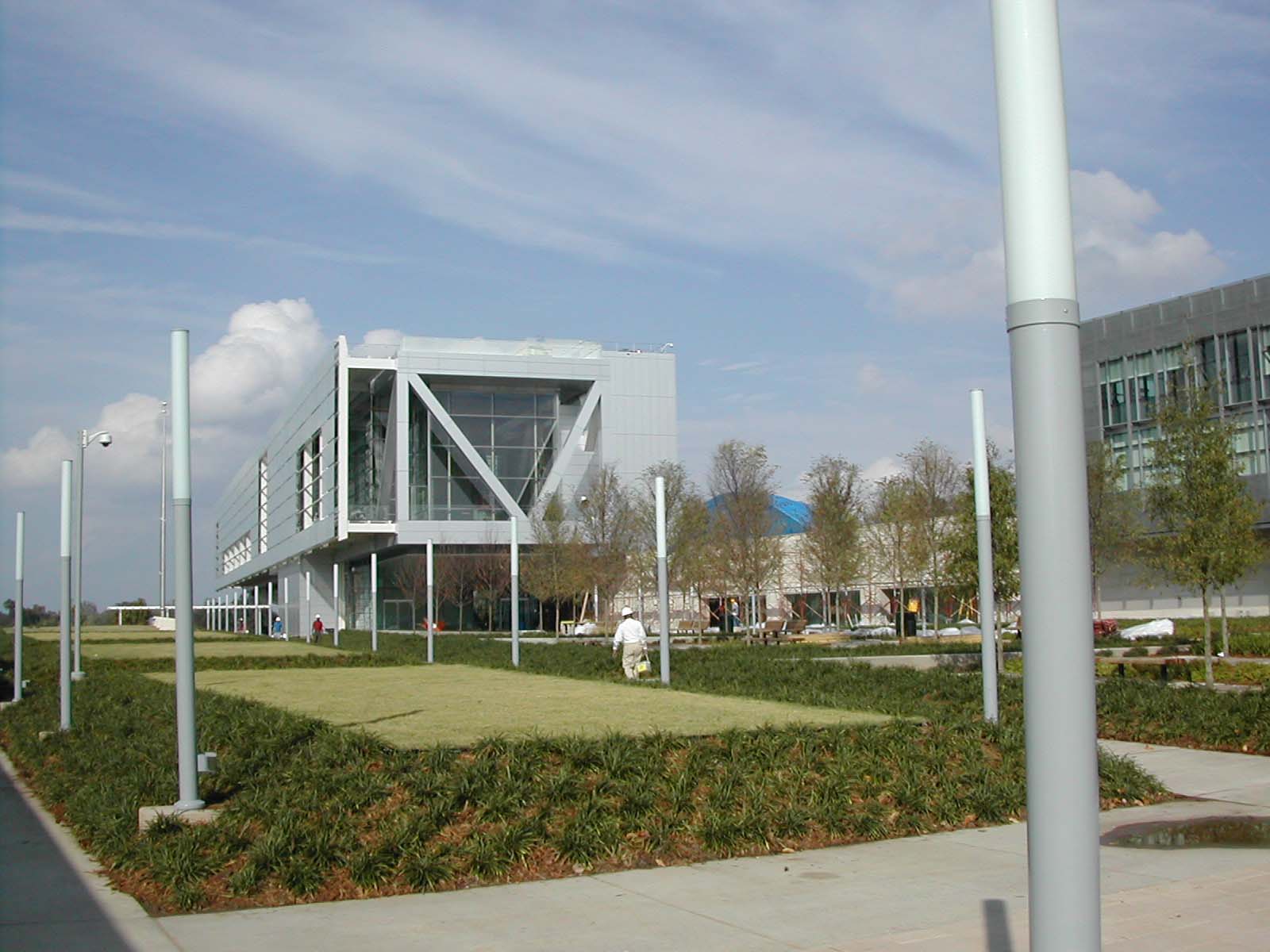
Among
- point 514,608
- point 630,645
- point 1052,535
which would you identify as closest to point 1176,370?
point 514,608

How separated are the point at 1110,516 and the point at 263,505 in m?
78.6

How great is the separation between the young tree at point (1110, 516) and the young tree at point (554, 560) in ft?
62.2

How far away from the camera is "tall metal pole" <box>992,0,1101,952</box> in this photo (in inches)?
133

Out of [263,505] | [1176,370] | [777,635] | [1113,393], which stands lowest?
[777,635]

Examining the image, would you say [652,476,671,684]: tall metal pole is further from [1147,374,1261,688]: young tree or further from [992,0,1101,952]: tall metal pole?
[992,0,1101,952]: tall metal pole

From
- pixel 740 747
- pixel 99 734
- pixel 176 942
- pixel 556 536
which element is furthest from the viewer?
pixel 556 536

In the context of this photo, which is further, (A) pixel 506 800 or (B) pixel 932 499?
(B) pixel 932 499

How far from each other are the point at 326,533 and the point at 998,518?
51.5 metres

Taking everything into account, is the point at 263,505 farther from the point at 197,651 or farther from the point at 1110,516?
the point at 1110,516

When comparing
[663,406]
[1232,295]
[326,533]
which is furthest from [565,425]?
[1232,295]

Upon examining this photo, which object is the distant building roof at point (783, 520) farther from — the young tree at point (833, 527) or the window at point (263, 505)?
the window at point (263, 505)

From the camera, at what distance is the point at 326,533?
69688mm

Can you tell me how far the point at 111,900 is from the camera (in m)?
8.21

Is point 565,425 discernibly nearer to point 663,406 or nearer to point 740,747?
point 663,406
